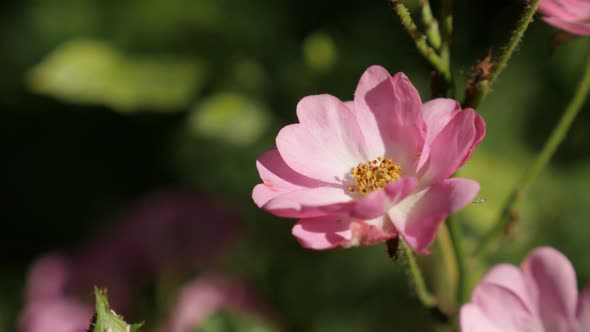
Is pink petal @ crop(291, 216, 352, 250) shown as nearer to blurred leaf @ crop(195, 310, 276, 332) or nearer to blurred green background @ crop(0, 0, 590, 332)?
blurred leaf @ crop(195, 310, 276, 332)

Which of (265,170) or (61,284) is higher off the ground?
(61,284)

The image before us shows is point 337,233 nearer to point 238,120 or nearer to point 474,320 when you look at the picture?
point 474,320

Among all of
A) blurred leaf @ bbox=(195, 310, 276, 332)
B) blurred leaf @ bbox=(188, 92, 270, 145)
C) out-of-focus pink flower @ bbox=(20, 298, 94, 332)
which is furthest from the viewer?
blurred leaf @ bbox=(188, 92, 270, 145)

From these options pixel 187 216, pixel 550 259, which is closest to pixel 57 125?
pixel 187 216

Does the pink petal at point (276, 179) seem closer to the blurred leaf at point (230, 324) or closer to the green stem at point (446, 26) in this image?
the green stem at point (446, 26)

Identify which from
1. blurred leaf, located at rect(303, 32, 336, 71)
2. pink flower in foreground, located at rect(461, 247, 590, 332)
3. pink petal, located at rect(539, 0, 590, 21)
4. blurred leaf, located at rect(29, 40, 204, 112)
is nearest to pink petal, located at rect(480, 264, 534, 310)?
pink flower in foreground, located at rect(461, 247, 590, 332)

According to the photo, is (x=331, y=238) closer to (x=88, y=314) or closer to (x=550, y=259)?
(x=550, y=259)
